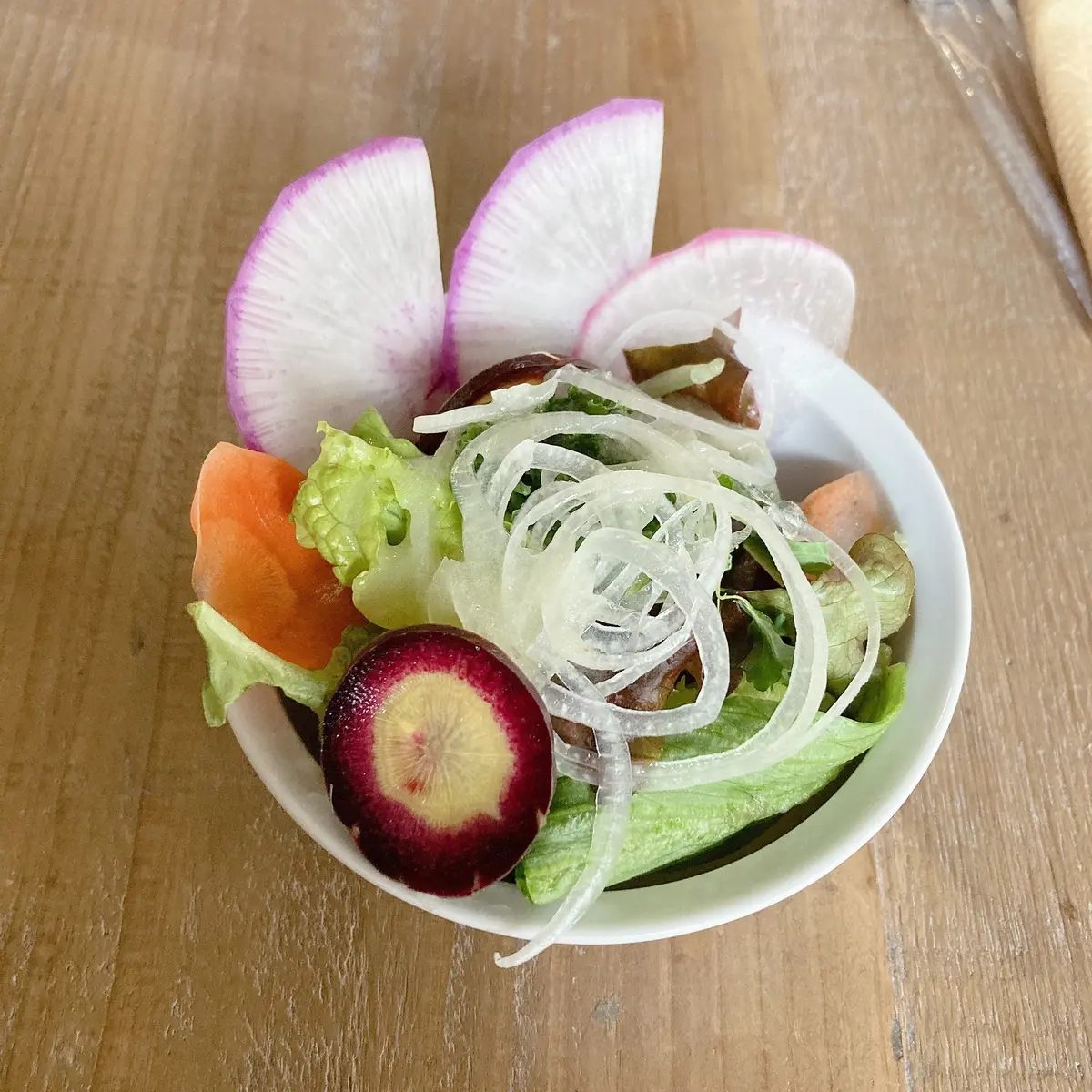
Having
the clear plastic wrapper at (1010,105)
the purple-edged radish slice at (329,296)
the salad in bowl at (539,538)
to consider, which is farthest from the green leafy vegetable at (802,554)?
the clear plastic wrapper at (1010,105)

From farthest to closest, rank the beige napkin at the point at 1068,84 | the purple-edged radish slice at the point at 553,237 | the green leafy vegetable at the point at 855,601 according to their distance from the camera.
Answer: the beige napkin at the point at 1068,84 → the purple-edged radish slice at the point at 553,237 → the green leafy vegetable at the point at 855,601

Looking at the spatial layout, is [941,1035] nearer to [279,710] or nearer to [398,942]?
[398,942]

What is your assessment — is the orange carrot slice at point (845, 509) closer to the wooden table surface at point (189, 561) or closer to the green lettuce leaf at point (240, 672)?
the wooden table surface at point (189, 561)

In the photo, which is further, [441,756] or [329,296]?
[329,296]

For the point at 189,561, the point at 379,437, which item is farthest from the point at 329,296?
the point at 189,561

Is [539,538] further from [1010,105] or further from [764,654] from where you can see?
[1010,105]

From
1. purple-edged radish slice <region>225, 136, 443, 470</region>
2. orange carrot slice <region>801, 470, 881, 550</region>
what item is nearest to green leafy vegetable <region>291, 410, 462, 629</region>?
purple-edged radish slice <region>225, 136, 443, 470</region>
